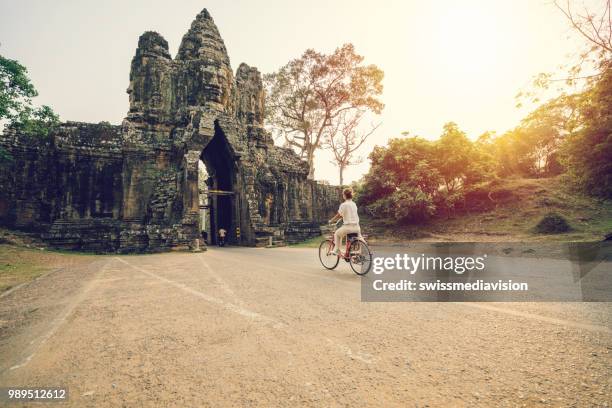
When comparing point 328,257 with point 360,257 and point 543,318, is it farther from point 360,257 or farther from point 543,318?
point 543,318

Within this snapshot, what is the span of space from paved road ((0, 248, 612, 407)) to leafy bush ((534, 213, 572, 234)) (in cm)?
1134

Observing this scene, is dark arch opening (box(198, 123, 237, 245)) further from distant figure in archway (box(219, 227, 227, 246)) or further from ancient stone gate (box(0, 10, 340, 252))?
distant figure in archway (box(219, 227, 227, 246))

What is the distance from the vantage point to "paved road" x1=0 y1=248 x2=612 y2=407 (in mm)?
1985

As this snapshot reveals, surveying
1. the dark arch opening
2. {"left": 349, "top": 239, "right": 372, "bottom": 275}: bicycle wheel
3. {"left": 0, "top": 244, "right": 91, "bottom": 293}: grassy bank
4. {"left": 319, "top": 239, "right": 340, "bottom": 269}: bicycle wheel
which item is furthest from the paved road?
the dark arch opening

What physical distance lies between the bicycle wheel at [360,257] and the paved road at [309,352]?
1850 millimetres

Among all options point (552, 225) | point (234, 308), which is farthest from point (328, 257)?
point (552, 225)

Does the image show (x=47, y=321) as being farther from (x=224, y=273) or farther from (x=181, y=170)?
(x=181, y=170)

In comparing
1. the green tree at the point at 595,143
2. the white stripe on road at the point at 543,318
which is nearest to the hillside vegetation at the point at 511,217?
the green tree at the point at 595,143

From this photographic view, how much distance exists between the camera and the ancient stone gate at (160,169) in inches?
663

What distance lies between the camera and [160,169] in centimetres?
1973

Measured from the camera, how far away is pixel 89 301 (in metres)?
4.78

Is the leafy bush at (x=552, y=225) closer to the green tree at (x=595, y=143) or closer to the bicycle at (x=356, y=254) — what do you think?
the green tree at (x=595, y=143)

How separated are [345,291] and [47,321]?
4130mm

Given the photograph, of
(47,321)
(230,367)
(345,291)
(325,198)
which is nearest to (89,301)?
(47,321)
